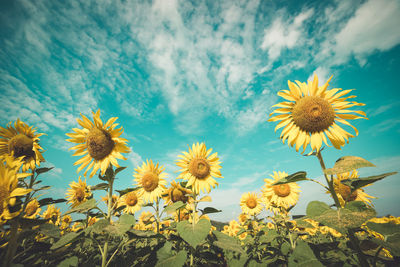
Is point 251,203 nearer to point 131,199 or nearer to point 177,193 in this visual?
point 177,193

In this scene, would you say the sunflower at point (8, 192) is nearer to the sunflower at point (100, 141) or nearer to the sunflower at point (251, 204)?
the sunflower at point (100, 141)

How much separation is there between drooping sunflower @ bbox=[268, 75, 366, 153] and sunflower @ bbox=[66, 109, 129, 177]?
3137 millimetres

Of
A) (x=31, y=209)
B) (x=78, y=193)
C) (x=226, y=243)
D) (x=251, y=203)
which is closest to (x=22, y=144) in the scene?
(x=78, y=193)

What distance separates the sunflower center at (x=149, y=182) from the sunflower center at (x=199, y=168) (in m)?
1.88

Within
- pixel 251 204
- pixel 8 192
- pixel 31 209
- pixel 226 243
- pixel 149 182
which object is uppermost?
pixel 251 204

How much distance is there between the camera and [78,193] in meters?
5.79

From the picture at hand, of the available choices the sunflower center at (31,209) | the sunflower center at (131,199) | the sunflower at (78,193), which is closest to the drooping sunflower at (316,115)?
the sunflower center at (131,199)

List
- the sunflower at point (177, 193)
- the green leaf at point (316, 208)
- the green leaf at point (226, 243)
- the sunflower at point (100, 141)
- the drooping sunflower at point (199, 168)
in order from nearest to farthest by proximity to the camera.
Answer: the green leaf at point (316, 208)
the green leaf at point (226, 243)
the sunflower at point (100, 141)
the drooping sunflower at point (199, 168)
the sunflower at point (177, 193)

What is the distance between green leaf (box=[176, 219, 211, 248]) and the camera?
233cm

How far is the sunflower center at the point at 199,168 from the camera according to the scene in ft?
13.2

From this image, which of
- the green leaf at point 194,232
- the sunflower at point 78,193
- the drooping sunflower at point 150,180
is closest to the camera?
the green leaf at point 194,232

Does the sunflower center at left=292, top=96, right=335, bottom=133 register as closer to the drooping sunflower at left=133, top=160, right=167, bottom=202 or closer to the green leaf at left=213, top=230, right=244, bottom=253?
the green leaf at left=213, top=230, right=244, bottom=253

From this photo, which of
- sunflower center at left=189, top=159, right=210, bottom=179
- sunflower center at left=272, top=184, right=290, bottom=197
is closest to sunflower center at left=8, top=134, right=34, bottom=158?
sunflower center at left=189, top=159, right=210, bottom=179

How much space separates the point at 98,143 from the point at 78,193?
3.96 m
